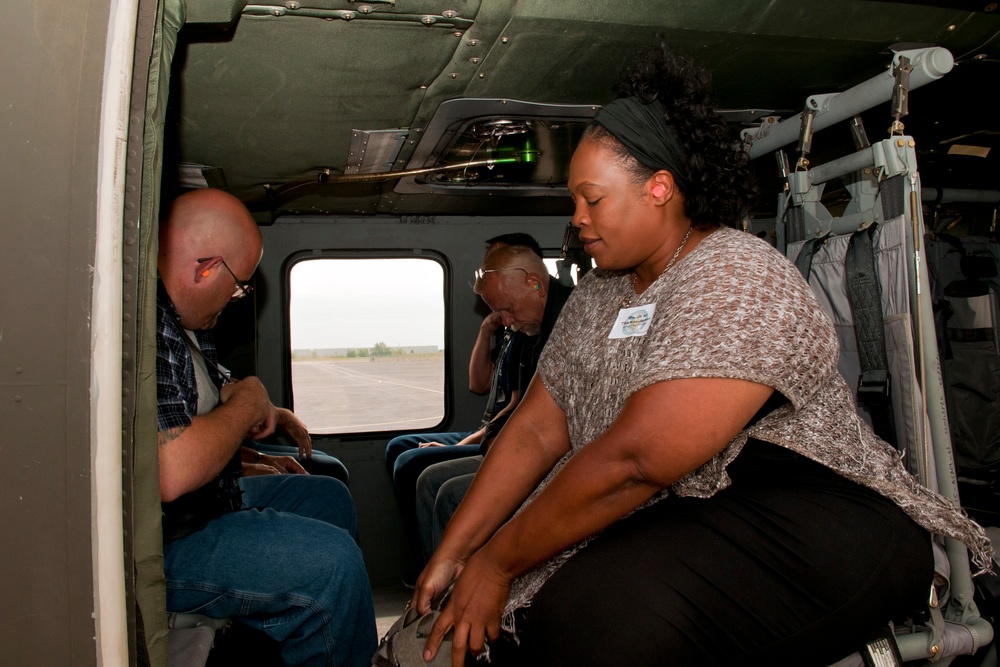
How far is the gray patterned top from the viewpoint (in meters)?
1.46

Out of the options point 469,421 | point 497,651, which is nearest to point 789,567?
point 497,651

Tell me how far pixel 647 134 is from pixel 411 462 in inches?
119

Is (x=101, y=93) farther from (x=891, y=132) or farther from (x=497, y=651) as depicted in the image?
(x=891, y=132)

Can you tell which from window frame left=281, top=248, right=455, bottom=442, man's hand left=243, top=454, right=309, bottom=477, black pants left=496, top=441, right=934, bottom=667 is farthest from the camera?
window frame left=281, top=248, right=455, bottom=442

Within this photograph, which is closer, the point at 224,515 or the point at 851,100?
the point at 224,515

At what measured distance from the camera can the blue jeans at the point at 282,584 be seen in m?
1.95

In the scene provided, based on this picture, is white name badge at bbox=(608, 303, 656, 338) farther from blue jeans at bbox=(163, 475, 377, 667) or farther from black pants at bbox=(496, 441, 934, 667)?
Result: blue jeans at bbox=(163, 475, 377, 667)

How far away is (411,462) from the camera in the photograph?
172 inches

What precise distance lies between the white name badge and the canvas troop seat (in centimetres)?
84

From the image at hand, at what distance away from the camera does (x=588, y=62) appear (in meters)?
2.24

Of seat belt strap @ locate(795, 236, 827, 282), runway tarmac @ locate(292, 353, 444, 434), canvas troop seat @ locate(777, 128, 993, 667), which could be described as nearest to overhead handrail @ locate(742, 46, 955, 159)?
canvas troop seat @ locate(777, 128, 993, 667)

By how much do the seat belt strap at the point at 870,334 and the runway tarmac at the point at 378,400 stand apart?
10.2 feet

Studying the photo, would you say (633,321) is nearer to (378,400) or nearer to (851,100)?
(851,100)

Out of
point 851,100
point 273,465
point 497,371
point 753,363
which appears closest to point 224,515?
point 273,465
